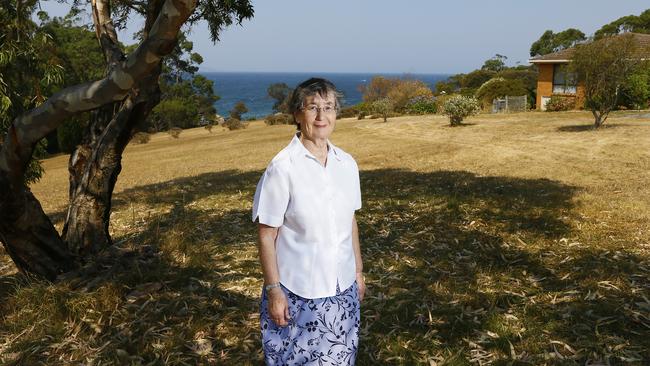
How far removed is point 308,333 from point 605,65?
1982 cm

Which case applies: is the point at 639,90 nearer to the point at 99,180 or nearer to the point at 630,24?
the point at 99,180

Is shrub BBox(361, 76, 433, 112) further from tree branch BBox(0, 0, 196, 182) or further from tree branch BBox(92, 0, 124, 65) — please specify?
tree branch BBox(0, 0, 196, 182)

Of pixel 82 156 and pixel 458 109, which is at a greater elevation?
pixel 82 156

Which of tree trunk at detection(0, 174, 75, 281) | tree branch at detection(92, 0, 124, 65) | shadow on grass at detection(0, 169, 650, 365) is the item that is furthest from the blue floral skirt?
tree branch at detection(92, 0, 124, 65)

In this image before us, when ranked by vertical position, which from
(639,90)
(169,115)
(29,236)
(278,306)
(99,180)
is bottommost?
(169,115)

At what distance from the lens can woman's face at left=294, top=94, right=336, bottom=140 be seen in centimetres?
274

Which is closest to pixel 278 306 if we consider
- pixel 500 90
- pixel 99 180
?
pixel 99 180

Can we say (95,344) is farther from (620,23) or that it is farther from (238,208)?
(620,23)

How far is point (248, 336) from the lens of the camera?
463 centimetres

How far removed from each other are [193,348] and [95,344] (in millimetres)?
919

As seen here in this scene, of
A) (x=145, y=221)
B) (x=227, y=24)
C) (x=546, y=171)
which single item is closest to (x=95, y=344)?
(x=145, y=221)

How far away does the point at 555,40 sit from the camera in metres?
77.2

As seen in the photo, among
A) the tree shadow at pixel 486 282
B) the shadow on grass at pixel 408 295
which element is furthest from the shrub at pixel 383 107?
the shadow on grass at pixel 408 295

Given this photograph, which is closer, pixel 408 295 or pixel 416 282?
pixel 408 295
